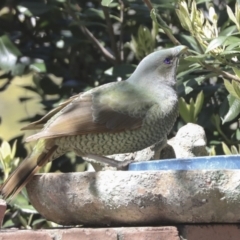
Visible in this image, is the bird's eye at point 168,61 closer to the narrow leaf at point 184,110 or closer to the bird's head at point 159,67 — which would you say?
A: the bird's head at point 159,67

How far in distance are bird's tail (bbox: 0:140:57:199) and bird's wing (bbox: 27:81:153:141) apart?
0.26ft

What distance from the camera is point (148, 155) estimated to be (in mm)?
2523

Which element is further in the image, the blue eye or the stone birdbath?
the blue eye

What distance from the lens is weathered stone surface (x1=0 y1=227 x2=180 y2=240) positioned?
1719mm

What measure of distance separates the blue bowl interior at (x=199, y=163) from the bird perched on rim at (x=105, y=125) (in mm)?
291

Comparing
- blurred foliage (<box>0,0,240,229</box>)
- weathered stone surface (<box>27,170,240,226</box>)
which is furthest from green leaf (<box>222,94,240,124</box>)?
weathered stone surface (<box>27,170,240,226</box>)

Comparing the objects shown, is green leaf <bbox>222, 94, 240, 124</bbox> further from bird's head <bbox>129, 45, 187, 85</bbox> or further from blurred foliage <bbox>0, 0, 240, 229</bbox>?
bird's head <bbox>129, 45, 187, 85</bbox>

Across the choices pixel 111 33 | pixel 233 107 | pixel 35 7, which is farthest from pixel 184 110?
pixel 35 7

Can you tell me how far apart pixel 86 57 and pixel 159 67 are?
1.40 m

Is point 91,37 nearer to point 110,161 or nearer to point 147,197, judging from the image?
point 110,161

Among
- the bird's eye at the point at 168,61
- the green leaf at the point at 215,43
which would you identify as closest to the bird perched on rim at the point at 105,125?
the bird's eye at the point at 168,61

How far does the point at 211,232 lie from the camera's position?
1759 millimetres

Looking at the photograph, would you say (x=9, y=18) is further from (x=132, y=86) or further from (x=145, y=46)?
(x=132, y=86)

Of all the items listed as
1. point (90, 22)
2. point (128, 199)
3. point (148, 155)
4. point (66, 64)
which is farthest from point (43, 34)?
point (128, 199)
